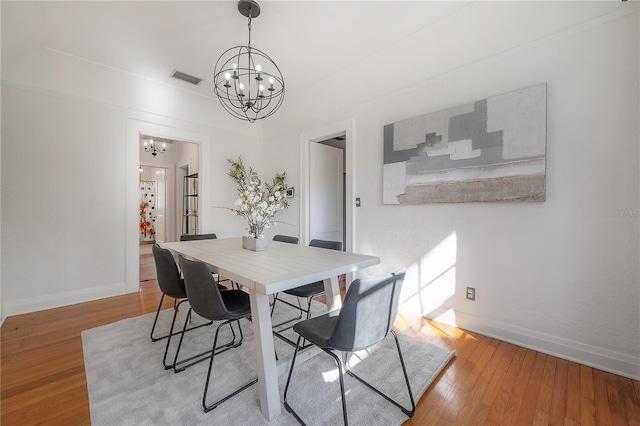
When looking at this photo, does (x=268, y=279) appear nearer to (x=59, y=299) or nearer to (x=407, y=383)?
(x=407, y=383)

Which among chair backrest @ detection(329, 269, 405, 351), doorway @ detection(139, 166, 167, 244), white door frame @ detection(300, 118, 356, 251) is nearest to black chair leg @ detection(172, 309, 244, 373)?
chair backrest @ detection(329, 269, 405, 351)

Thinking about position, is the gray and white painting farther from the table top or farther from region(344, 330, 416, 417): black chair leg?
region(344, 330, 416, 417): black chair leg

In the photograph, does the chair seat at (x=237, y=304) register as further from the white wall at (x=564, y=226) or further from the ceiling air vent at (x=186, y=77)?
the ceiling air vent at (x=186, y=77)

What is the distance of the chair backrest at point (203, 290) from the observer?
151 centimetres

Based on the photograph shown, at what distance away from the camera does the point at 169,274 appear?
2.00 m

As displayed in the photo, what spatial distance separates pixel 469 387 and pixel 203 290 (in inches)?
68.7

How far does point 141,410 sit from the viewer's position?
1.47 metres

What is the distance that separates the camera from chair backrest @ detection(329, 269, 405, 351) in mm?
1180

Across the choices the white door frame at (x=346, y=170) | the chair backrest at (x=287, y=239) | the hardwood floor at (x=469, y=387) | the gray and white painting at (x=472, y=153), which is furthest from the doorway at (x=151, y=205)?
the gray and white painting at (x=472, y=153)

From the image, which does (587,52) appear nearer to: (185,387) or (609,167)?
(609,167)

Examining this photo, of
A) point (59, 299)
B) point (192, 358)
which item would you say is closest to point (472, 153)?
point (192, 358)

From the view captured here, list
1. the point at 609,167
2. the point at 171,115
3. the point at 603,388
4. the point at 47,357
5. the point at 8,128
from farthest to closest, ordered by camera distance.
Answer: the point at 171,115 → the point at 8,128 → the point at 47,357 → the point at 609,167 → the point at 603,388

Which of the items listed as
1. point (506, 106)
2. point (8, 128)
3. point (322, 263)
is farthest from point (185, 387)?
point (8, 128)

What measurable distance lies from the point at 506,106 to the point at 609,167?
2.66 ft
